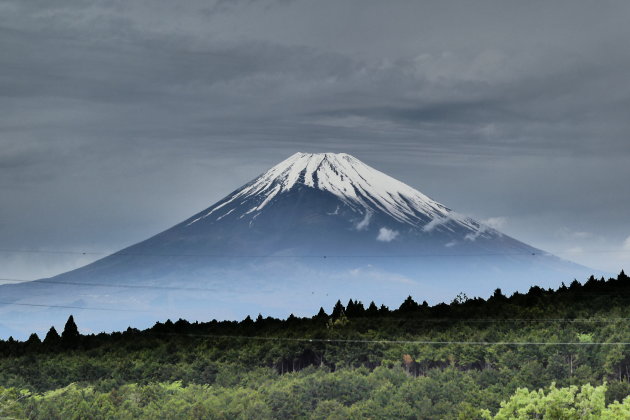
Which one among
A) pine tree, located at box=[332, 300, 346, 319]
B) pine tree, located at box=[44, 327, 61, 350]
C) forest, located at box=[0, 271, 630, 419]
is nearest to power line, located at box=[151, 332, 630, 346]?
forest, located at box=[0, 271, 630, 419]

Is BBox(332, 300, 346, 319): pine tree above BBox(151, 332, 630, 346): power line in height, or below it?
above

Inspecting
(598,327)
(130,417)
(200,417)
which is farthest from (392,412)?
(598,327)

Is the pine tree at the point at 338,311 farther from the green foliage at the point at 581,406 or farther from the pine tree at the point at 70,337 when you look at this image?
the green foliage at the point at 581,406

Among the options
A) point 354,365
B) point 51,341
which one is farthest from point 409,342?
point 51,341

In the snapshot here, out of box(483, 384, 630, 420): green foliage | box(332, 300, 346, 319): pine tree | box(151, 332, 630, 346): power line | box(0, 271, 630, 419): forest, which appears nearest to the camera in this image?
box(483, 384, 630, 420): green foliage

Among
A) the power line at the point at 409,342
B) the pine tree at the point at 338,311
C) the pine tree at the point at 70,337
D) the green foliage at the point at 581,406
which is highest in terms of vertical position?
the pine tree at the point at 338,311

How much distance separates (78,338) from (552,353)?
230 feet

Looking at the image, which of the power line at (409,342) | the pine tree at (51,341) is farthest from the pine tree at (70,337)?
the power line at (409,342)

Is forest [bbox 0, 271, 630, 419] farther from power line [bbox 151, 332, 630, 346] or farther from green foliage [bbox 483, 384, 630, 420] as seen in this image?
power line [bbox 151, 332, 630, 346]

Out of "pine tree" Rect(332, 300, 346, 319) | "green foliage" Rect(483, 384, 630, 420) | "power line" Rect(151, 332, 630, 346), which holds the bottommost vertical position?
"green foliage" Rect(483, 384, 630, 420)

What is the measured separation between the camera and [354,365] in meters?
111

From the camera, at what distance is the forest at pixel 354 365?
80375mm

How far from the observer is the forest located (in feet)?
264

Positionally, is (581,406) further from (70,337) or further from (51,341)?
(70,337)
